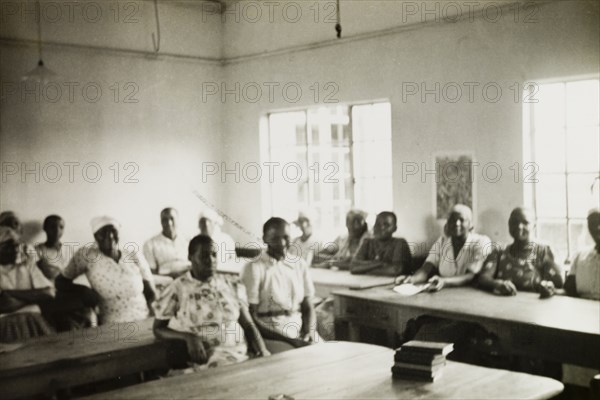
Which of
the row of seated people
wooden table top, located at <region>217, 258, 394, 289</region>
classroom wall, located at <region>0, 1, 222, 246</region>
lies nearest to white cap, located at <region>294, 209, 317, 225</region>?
wooden table top, located at <region>217, 258, 394, 289</region>

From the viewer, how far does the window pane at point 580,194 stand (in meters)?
6.56

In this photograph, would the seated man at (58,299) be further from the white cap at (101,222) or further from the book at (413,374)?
the book at (413,374)

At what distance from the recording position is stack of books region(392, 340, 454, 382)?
11.3ft

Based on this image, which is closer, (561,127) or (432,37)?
(561,127)

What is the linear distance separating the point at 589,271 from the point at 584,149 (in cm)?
151

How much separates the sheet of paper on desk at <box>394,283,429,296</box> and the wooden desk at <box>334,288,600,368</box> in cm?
6

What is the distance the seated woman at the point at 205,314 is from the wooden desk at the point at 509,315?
131cm

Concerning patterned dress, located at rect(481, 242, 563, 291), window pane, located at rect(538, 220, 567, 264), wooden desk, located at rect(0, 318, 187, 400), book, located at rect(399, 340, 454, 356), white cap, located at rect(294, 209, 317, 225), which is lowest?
wooden desk, located at rect(0, 318, 187, 400)

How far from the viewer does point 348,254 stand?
309 inches

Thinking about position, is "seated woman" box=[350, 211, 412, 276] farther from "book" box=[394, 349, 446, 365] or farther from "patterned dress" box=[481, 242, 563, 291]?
"book" box=[394, 349, 446, 365]

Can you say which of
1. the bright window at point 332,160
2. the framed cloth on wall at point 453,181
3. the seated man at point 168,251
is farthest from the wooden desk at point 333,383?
the bright window at point 332,160

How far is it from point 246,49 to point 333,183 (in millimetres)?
2232

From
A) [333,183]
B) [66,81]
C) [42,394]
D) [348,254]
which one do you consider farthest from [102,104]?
[42,394]

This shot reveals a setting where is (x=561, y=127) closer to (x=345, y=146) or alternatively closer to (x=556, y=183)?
(x=556, y=183)
